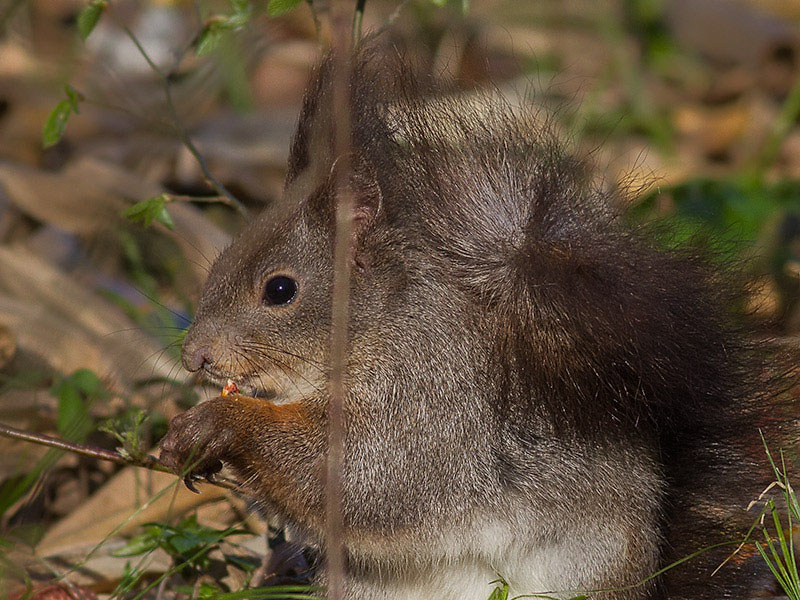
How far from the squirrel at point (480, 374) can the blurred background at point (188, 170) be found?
23 centimetres

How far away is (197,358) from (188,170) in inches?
115

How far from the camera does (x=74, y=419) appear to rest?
10.8ft

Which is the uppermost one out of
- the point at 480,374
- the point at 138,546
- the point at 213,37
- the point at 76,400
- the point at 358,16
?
the point at 358,16

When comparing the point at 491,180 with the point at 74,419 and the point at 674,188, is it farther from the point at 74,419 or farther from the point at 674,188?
the point at 674,188

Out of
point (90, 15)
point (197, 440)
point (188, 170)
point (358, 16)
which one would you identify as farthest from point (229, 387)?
point (188, 170)

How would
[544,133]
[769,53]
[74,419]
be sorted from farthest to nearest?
[769,53], [74,419], [544,133]

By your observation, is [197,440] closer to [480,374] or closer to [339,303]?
[339,303]

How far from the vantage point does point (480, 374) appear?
99.3 inches

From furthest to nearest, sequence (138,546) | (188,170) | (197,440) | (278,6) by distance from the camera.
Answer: (188,170) → (138,546) → (278,6) → (197,440)

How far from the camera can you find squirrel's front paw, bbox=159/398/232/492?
2.47 metres

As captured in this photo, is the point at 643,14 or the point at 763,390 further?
the point at 643,14

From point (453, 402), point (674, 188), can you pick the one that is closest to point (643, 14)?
point (674, 188)

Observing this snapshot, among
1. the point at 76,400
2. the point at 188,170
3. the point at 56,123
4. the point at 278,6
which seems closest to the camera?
the point at 278,6

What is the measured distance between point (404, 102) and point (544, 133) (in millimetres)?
371
